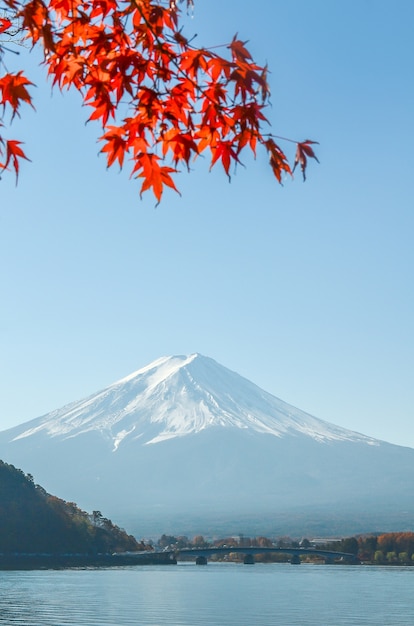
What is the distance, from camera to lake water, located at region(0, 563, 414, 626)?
41625 millimetres

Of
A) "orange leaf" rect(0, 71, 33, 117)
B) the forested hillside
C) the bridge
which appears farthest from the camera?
the bridge

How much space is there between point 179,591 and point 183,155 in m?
58.0

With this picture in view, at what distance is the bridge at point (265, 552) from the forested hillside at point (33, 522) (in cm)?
1201

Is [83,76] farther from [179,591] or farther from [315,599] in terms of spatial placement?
[179,591]

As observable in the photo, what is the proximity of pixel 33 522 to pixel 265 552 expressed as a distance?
89.0 feet

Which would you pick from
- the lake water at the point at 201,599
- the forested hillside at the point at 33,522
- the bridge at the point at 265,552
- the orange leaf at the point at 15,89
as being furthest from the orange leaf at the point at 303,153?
the bridge at the point at 265,552

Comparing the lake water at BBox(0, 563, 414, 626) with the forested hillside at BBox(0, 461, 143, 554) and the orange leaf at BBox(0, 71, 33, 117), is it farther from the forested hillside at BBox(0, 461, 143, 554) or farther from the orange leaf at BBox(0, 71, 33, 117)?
the orange leaf at BBox(0, 71, 33, 117)

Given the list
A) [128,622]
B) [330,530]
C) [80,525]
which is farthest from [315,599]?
[330,530]

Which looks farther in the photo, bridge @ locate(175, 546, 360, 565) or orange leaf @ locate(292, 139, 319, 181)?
bridge @ locate(175, 546, 360, 565)

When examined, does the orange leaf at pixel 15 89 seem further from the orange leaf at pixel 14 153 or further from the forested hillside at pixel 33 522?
the forested hillside at pixel 33 522

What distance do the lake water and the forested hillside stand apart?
2812 mm

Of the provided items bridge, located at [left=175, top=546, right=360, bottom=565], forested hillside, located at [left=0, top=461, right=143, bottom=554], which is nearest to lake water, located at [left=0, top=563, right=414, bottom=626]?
forested hillside, located at [left=0, top=461, right=143, bottom=554]

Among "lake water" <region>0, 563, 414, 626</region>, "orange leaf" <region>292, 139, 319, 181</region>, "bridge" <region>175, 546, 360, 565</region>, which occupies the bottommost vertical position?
"lake water" <region>0, 563, 414, 626</region>

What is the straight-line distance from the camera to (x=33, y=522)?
248 ft
